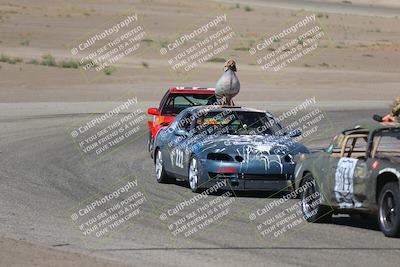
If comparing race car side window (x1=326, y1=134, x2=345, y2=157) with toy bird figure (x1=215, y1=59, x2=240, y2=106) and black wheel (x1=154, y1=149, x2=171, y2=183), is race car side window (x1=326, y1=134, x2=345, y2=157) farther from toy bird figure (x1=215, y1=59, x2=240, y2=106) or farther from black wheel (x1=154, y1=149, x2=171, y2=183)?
toy bird figure (x1=215, y1=59, x2=240, y2=106)

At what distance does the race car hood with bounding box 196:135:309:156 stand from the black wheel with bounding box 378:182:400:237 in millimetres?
4246

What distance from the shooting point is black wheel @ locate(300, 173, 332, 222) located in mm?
14227

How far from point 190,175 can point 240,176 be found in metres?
0.99

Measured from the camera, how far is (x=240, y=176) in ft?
54.9

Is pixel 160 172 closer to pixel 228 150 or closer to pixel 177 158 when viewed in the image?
pixel 177 158

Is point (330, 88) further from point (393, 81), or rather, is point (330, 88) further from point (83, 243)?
point (83, 243)

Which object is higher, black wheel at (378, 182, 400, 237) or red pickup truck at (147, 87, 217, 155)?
black wheel at (378, 182, 400, 237)

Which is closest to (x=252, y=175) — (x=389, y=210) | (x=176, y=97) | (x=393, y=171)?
(x=389, y=210)

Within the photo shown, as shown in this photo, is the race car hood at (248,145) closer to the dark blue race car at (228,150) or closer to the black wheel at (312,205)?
the dark blue race car at (228,150)

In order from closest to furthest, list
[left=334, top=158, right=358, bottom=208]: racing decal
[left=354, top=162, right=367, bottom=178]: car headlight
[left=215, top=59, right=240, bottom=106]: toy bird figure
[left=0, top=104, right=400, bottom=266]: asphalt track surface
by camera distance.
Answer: [left=0, top=104, right=400, bottom=266]: asphalt track surface, [left=354, top=162, right=367, bottom=178]: car headlight, [left=334, top=158, right=358, bottom=208]: racing decal, [left=215, top=59, right=240, bottom=106]: toy bird figure

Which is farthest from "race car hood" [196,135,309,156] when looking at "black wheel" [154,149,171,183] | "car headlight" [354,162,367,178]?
"car headlight" [354,162,367,178]

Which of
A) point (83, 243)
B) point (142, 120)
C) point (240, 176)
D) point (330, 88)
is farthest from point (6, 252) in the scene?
point (330, 88)

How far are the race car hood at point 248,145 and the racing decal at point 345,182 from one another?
127 inches

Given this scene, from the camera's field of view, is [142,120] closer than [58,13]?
Yes
